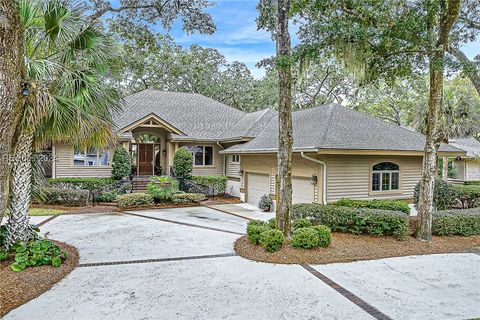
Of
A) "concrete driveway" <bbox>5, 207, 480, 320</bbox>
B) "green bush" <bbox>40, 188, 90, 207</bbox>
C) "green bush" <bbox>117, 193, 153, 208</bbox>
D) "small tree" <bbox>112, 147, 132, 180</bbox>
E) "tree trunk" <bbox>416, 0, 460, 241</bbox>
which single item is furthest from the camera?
"small tree" <bbox>112, 147, 132, 180</bbox>

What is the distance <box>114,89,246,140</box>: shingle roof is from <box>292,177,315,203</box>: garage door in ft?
25.6

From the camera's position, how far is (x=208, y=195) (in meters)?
18.3

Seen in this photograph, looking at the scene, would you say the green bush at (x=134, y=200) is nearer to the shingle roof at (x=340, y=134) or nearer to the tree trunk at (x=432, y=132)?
the shingle roof at (x=340, y=134)

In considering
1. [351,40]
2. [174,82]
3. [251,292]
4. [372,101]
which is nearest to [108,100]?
[251,292]

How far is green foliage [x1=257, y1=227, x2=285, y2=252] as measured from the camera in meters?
7.34

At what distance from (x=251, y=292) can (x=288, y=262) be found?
1740 mm

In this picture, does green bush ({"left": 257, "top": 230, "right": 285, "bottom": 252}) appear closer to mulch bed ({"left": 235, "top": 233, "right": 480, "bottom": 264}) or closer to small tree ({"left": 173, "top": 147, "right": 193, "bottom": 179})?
mulch bed ({"left": 235, "top": 233, "right": 480, "bottom": 264})

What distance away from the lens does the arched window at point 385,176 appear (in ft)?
42.1

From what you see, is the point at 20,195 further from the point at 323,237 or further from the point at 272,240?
the point at 323,237

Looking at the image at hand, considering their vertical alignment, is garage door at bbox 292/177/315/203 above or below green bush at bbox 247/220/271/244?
above

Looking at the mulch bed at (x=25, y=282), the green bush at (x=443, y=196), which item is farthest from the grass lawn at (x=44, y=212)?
the green bush at (x=443, y=196)

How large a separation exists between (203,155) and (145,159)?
3.81 metres

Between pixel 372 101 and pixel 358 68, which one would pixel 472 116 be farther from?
pixel 358 68

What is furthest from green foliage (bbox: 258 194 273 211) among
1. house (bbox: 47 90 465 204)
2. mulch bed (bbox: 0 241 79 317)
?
mulch bed (bbox: 0 241 79 317)
